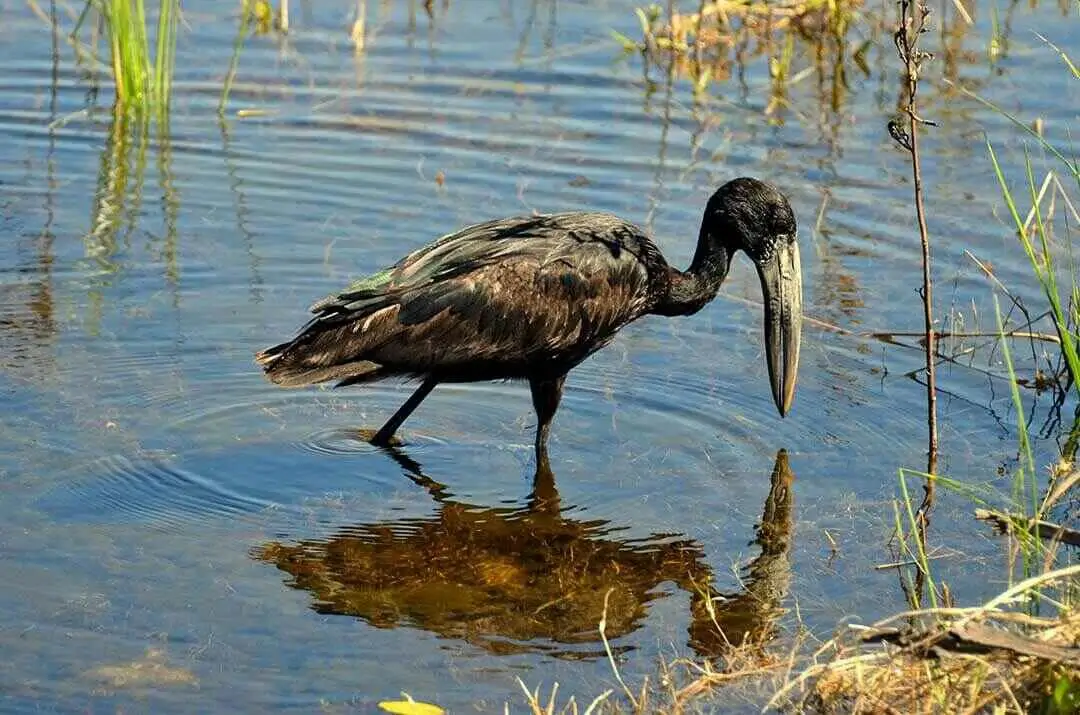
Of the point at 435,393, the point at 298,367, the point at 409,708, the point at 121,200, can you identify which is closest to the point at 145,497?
the point at 298,367

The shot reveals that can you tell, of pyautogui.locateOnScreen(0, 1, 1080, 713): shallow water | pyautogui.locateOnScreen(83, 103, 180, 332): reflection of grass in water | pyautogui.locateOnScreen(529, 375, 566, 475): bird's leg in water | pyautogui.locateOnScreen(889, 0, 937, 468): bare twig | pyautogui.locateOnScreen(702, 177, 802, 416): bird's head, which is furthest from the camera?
pyautogui.locateOnScreen(83, 103, 180, 332): reflection of grass in water

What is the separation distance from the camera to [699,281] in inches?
278

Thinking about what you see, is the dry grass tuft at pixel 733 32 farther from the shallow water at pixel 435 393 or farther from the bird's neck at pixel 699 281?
the bird's neck at pixel 699 281

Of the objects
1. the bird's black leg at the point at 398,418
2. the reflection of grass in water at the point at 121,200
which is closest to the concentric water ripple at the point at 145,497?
the bird's black leg at the point at 398,418

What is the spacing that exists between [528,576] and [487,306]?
122 centimetres

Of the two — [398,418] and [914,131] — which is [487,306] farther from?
[914,131]

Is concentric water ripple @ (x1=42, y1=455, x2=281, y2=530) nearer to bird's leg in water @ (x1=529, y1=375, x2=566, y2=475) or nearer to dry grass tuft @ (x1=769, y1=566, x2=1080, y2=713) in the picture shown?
bird's leg in water @ (x1=529, y1=375, x2=566, y2=475)

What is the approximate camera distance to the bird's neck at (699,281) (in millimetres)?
7004

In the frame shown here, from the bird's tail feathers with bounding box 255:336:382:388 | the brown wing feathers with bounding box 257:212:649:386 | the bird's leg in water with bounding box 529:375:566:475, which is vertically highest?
the brown wing feathers with bounding box 257:212:649:386

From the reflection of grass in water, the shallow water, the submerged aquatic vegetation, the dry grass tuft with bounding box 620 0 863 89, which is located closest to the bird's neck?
the shallow water

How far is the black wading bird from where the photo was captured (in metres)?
6.54

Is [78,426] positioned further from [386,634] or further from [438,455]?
[386,634]

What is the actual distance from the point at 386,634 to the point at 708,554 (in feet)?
4.02

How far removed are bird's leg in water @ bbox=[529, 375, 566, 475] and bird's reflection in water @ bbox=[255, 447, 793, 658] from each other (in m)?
0.35
